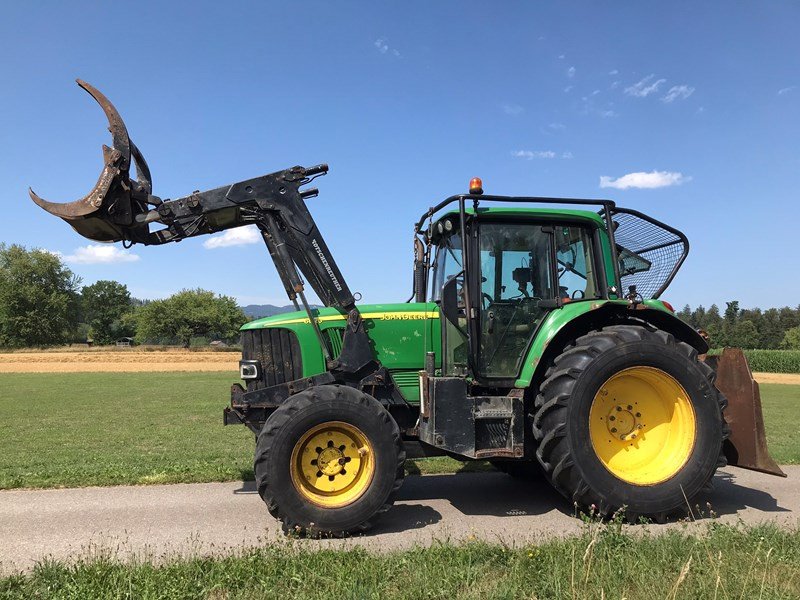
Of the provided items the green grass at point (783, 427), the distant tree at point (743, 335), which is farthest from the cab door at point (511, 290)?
the distant tree at point (743, 335)

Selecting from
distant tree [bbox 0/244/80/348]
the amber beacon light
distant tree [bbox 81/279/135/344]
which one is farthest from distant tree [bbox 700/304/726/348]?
distant tree [bbox 81/279/135/344]

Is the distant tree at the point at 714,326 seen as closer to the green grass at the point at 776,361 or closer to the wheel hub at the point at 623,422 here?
the green grass at the point at 776,361

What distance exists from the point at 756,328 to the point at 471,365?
103486 millimetres

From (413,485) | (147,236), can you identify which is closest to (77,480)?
(147,236)

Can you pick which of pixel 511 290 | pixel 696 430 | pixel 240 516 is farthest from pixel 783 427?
pixel 240 516

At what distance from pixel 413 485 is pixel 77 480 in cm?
385

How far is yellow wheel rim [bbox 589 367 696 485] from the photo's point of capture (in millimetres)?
5332

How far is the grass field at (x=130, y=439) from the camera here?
276 inches

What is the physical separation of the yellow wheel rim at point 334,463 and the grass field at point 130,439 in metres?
2.15

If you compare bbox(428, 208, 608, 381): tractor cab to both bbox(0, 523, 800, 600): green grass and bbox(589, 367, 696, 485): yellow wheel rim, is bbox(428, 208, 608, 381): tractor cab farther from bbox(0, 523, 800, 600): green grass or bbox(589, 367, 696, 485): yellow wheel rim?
bbox(0, 523, 800, 600): green grass

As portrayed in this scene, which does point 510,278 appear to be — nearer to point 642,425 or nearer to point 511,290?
point 511,290

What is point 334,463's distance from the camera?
5.11 meters

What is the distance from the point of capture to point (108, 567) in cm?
371

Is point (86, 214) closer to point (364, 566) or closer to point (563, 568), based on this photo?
point (364, 566)
